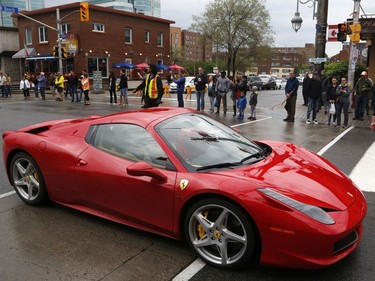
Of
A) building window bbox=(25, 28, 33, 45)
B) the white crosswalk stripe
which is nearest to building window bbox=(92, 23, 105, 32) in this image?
building window bbox=(25, 28, 33, 45)

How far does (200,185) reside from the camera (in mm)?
3219

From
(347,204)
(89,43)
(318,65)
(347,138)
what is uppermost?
(89,43)

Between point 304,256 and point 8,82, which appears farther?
point 8,82

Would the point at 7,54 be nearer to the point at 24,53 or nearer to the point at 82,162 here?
the point at 24,53

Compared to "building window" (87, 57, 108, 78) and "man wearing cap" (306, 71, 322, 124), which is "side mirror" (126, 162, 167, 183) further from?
"building window" (87, 57, 108, 78)

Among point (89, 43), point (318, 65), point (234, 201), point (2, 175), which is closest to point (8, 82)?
point (89, 43)

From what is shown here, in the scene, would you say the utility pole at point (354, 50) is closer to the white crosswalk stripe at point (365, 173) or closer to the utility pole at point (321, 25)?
the utility pole at point (321, 25)

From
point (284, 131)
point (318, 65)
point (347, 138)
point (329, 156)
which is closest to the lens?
point (329, 156)

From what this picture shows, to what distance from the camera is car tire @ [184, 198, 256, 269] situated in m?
3.04

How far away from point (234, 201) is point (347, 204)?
98cm

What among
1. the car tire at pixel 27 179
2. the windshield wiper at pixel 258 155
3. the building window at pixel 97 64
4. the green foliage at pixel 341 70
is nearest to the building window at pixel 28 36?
the building window at pixel 97 64

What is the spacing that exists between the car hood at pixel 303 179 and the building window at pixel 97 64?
33.2 meters

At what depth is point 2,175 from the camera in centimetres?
612

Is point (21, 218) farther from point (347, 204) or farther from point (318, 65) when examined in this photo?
point (318, 65)
